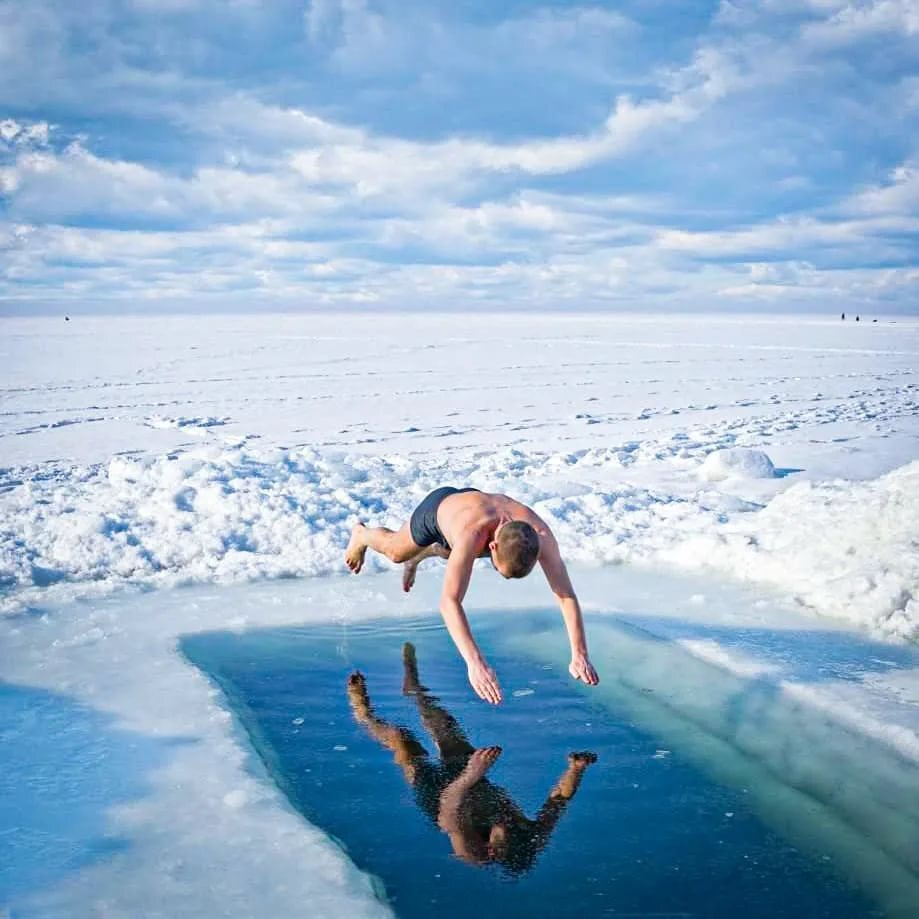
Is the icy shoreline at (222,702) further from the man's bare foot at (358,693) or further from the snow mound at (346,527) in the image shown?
the man's bare foot at (358,693)

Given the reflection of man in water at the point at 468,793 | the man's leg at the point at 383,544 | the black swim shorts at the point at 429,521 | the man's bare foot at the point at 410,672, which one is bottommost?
the man's bare foot at the point at 410,672

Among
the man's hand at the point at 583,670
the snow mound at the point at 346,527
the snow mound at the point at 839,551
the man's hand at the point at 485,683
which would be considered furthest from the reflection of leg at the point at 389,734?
the snow mound at the point at 839,551

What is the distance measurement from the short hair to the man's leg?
1.38 meters

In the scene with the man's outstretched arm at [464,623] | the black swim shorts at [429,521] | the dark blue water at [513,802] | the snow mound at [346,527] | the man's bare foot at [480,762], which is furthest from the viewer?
the snow mound at [346,527]

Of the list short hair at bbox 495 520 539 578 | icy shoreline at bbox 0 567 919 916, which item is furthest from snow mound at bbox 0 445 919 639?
short hair at bbox 495 520 539 578

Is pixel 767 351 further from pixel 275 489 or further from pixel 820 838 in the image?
pixel 820 838

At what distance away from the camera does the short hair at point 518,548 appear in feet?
11.5

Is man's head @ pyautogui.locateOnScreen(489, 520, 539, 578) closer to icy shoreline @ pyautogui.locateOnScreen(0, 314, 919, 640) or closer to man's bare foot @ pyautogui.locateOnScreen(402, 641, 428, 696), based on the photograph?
man's bare foot @ pyautogui.locateOnScreen(402, 641, 428, 696)

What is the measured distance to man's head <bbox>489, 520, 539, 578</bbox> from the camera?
349 cm

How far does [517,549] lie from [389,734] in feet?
3.00

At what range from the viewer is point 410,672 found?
170 inches

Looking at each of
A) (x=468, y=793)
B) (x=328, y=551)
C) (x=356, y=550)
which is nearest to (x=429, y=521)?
(x=356, y=550)

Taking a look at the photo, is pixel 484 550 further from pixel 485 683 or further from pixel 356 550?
pixel 356 550

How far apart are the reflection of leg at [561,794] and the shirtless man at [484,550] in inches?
14.5
